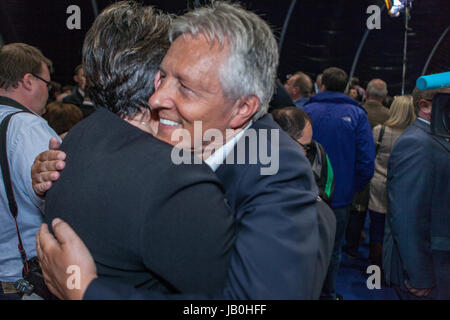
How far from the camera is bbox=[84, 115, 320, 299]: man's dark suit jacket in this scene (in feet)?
2.89

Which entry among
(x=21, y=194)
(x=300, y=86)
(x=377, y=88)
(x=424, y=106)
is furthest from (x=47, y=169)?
(x=377, y=88)

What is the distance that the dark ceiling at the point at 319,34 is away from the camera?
6.35m

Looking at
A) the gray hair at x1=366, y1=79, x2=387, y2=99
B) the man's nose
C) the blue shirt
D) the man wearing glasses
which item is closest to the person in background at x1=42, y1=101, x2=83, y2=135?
the man wearing glasses

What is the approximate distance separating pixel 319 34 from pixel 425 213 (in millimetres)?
7319

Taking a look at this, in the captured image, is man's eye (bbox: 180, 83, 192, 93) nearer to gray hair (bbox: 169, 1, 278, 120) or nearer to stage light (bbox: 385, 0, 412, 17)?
gray hair (bbox: 169, 1, 278, 120)

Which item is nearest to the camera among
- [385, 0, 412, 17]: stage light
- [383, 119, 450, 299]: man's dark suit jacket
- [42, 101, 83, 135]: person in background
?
[383, 119, 450, 299]: man's dark suit jacket

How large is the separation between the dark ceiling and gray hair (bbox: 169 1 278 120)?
499 cm

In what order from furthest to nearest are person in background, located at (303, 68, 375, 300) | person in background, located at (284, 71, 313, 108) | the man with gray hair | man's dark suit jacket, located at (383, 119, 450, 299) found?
person in background, located at (284, 71, 313, 108), the man with gray hair, person in background, located at (303, 68, 375, 300), man's dark suit jacket, located at (383, 119, 450, 299)

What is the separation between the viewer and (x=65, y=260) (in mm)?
987

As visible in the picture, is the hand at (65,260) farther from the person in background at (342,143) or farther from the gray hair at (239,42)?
the person in background at (342,143)

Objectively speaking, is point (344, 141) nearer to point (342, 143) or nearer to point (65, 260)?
point (342, 143)

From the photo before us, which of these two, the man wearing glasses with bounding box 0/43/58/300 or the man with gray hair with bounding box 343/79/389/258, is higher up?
the man wearing glasses with bounding box 0/43/58/300

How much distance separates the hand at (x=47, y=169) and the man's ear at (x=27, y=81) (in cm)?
116

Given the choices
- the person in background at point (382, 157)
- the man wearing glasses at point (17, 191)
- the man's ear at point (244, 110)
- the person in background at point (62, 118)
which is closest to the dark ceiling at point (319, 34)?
the person in background at point (62, 118)
